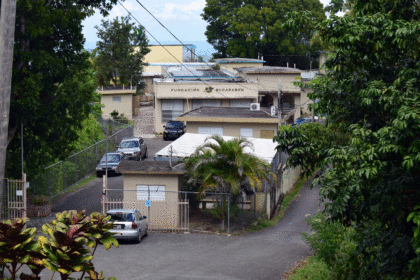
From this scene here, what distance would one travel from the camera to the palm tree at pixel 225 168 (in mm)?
21641

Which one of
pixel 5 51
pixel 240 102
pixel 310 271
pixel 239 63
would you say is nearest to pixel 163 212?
pixel 310 271

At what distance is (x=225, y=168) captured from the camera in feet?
71.9

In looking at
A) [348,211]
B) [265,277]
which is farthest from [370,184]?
[265,277]

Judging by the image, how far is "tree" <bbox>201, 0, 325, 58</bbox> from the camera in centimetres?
7581

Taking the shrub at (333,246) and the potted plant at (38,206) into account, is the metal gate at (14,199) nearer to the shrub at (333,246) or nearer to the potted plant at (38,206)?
the potted plant at (38,206)

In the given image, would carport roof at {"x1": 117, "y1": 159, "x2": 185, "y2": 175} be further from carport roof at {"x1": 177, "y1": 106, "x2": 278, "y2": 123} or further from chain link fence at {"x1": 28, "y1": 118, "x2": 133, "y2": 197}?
carport roof at {"x1": 177, "y1": 106, "x2": 278, "y2": 123}

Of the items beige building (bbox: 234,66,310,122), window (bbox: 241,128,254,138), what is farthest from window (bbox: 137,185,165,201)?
beige building (bbox: 234,66,310,122)

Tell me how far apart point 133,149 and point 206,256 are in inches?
749

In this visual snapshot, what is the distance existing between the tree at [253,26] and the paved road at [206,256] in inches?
2205

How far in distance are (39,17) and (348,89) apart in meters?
14.1

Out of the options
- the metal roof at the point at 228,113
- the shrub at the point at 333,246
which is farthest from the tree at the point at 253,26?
the shrub at the point at 333,246

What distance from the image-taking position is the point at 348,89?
36.7 ft

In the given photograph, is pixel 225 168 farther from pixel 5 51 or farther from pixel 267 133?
pixel 267 133

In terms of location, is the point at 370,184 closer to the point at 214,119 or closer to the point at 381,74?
the point at 381,74
